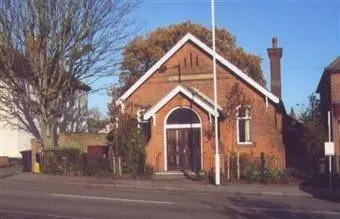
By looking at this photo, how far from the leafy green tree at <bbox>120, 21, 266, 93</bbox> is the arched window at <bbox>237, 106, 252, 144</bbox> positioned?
2337 centimetres

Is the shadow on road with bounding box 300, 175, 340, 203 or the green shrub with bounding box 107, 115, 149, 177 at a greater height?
the green shrub with bounding box 107, 115, 149, 177

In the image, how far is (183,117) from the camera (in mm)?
32031

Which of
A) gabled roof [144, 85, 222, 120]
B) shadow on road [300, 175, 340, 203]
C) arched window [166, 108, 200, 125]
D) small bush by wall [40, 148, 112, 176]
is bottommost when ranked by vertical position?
shadow on road [300, 175, 340, 203]

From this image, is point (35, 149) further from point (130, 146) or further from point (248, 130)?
point (248, 130)

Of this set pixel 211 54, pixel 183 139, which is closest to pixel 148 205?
pixel 183 139

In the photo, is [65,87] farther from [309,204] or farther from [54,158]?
[309,204]

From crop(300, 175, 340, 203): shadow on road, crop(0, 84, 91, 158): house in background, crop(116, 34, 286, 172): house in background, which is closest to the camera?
crop(300, 175, 340, 203): shadow on road

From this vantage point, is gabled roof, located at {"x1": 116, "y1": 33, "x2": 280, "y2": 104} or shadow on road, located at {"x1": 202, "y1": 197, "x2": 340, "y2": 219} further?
gabled roof, located at {"x1": 116, "y1": 33, "x2": 280, "y2": 104}

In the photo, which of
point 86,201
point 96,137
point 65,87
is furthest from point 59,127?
point 86,201

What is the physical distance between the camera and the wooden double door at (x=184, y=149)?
3170cm

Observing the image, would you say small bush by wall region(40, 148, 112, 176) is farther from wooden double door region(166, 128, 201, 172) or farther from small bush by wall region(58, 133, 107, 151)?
small bush by wall region(58, 133, 107, 151)

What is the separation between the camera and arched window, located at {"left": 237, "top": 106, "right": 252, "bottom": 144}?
32.7 meters

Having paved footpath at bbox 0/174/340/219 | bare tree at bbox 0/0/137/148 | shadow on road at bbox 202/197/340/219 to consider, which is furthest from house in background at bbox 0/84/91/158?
shadow on road at bbox 202/197/340/219

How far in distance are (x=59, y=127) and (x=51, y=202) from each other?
1083 inches
